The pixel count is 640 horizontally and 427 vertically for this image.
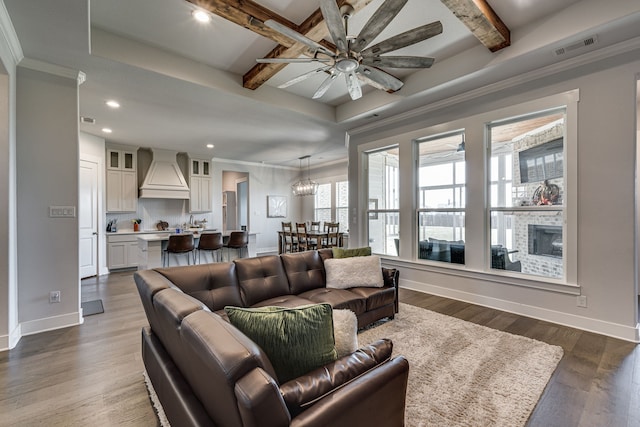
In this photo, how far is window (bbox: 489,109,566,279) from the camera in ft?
10.9

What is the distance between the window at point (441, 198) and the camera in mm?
4219

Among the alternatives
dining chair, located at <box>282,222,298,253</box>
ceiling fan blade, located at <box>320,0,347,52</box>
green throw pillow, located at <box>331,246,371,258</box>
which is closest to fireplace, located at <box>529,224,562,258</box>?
green throw pillow, located at <box>331,246,371,258</box>

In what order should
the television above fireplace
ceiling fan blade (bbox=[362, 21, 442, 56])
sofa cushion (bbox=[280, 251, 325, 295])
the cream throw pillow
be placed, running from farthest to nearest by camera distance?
the television above fireplace < sofa cushion (bbox=[280, 251, 325, 295]) < ceiling fan blade (bbox=[362, 21, 442, 56]) < the cream throw pillow

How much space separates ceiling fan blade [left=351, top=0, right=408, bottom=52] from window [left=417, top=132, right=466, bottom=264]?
8.37ft

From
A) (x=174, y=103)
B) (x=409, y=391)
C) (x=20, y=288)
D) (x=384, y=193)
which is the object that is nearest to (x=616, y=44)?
(x=384, y=193)

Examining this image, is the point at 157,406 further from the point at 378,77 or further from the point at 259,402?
the point at 378,77

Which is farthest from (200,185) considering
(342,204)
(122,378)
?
(122,378)

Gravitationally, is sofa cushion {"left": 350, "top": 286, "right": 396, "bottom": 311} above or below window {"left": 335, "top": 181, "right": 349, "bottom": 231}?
below

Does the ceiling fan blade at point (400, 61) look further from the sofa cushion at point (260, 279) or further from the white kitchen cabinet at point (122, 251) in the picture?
the white kitchen cabinet at point (122, 251)

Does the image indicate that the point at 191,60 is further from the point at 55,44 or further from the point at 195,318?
the point at 195,318

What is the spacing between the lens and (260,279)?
2791 millimetres

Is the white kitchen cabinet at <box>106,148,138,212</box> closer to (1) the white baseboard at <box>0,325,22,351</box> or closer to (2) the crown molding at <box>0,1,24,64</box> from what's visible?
(2) the crown molding at <box>0,1,24,64</box>

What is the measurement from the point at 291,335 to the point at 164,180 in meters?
6.94

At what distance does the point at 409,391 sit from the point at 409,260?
2869 mm
